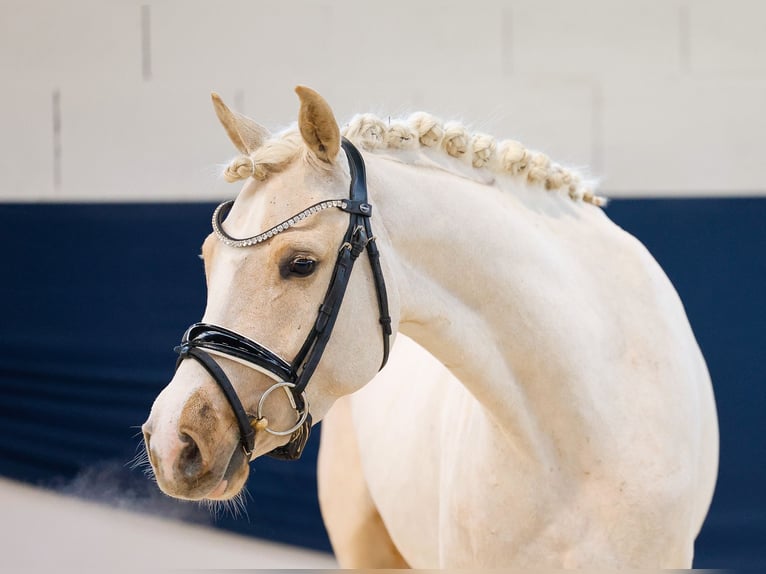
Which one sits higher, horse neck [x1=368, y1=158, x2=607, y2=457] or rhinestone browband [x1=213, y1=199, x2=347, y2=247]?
rhinestone browband [x1=213, y1=199, x2=347, y2=247]

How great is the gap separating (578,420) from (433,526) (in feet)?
1.55

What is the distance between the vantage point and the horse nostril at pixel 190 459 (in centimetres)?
103

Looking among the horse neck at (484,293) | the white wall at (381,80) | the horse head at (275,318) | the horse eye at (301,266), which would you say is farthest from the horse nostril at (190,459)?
the white wall at (381,80)

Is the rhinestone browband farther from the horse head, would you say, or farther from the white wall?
the white wall

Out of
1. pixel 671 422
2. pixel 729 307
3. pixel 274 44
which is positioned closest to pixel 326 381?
pixel 671 422

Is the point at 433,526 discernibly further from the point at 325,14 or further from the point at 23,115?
the point at 23,115

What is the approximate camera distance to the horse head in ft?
3.42

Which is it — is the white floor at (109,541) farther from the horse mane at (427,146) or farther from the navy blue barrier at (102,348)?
the horse mane at (427,146)

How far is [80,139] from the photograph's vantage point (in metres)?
3.30

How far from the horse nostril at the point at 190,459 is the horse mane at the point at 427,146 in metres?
0.35

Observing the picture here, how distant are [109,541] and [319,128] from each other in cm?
260

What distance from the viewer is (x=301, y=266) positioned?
1100 millimetres

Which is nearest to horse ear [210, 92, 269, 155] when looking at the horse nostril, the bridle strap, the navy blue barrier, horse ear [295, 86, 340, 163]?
horse ear [295, 86, 340, 163]

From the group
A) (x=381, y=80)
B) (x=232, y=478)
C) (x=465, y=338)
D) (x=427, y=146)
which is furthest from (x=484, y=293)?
(x=381, y=80)
